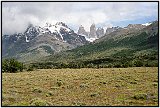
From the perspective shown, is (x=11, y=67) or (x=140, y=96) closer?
(x=140, y=96)

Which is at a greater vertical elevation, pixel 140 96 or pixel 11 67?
pixel 11 67

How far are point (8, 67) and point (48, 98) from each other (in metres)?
44.3

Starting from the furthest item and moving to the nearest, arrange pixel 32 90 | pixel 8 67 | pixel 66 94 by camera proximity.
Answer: pixel 8 67 → pixel 32 90 → pixel 66 94

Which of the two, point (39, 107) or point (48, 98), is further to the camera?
point (48, 98)

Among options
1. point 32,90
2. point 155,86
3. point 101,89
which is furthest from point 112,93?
point 32,90

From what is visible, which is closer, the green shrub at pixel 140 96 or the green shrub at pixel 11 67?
the green shrub at pixel 140 96

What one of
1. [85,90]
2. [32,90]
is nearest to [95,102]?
[85,90]

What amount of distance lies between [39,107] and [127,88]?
493 inches

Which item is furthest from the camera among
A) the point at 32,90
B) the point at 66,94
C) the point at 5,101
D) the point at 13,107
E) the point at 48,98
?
the point at 32,90

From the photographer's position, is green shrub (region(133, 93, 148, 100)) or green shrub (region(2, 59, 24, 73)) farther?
green shrub (region(2, 59, 24, 73))

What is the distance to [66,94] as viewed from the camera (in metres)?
27.3

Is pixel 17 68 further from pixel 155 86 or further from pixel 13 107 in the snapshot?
pixel 13 107

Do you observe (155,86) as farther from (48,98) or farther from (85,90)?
(48,98)

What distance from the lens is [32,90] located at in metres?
29.4
